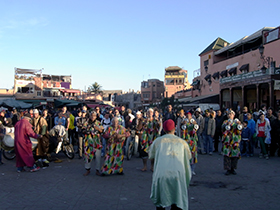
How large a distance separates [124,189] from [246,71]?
2673cm

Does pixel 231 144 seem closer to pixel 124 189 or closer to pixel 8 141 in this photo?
pixel 124 189

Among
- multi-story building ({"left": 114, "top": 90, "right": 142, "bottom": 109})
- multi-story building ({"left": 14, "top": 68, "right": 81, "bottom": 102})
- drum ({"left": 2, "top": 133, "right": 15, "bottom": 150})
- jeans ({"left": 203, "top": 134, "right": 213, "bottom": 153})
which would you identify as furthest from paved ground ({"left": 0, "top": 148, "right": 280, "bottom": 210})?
multi-story building ({"left": 114, "top": 90, "right": 142, "bottom": 109})

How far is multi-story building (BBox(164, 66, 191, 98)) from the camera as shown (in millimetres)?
72188

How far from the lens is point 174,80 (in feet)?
243

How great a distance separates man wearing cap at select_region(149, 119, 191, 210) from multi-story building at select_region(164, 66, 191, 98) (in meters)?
67.8

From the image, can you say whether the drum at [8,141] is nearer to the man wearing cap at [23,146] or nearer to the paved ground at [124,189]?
the paved ground at [124,189]

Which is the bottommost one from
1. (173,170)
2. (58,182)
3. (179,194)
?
(58,182)

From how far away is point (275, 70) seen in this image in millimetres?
18922

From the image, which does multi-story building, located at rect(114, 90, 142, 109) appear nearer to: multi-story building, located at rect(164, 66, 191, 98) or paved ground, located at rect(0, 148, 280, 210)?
multi-story building, located at rect(164, 66, 191, 98)

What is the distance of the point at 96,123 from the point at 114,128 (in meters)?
0.59

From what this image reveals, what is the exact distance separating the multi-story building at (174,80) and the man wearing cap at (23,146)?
211 ft

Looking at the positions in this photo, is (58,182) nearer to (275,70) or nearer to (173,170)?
(173,170)

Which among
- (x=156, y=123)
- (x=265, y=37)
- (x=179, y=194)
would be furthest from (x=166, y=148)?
(x=265, y=37)

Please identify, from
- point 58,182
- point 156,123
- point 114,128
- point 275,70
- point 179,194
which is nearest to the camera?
point 179,194
